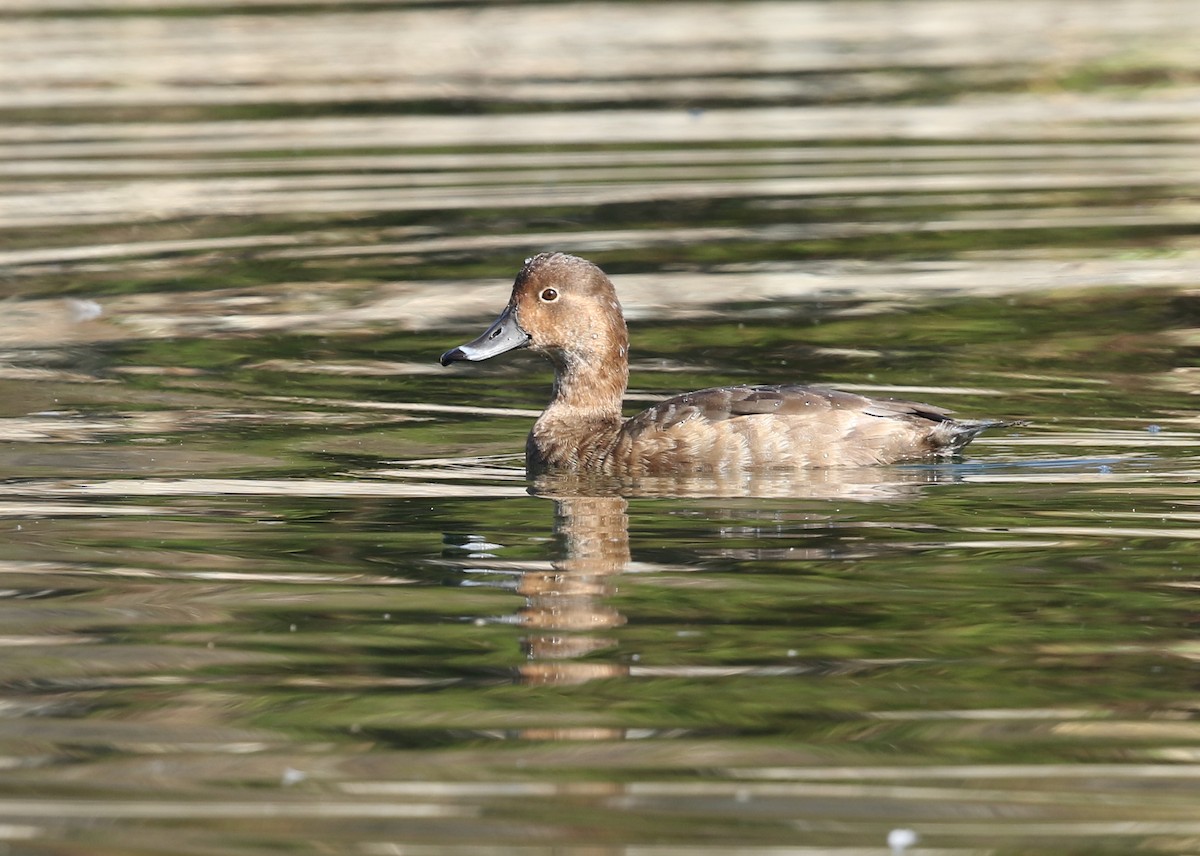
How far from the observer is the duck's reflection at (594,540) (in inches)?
227

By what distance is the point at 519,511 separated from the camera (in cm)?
766

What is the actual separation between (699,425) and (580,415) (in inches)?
28.4

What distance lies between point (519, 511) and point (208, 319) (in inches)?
175

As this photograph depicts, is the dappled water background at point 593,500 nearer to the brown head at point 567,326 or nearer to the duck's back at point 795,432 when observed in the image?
the duck's back at point 795,432

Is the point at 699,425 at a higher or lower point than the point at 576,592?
higher

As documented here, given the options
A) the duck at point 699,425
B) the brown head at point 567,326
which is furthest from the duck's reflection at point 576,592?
the brown head at point 567,326

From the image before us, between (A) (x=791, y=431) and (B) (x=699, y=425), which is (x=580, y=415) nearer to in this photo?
(B) (x=699, y=425)

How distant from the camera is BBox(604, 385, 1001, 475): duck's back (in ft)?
26.2

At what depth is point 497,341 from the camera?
8.72 m

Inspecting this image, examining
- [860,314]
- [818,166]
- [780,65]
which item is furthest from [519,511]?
[780,65]

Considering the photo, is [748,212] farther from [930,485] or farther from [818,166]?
[930,485]

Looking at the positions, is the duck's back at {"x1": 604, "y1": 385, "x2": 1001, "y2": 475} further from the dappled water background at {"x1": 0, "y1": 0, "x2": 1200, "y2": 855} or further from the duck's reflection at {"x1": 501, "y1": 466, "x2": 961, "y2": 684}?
the dappled water background at {"x1": 0, "y1": 0, "x2": 1200, "y2": 855}

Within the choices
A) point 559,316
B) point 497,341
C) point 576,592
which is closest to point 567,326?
point 559,316

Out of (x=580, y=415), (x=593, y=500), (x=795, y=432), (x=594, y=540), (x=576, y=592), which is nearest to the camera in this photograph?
(x=576, y=592)
